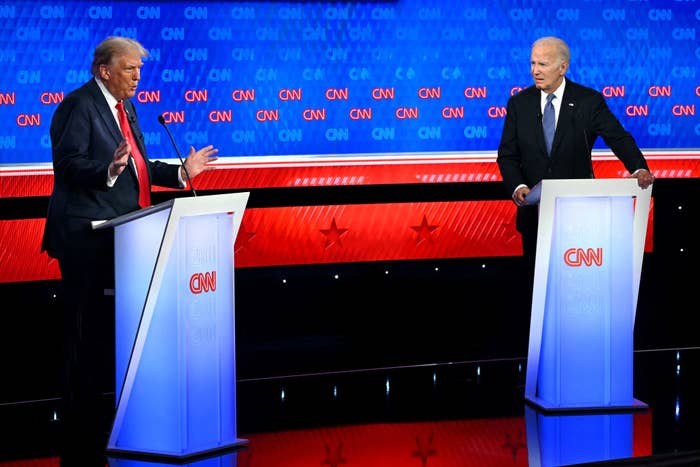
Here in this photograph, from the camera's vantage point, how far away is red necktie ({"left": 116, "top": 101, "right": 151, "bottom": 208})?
438 cm

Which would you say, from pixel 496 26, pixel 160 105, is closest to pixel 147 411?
pixel 160 105

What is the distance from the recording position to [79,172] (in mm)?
4164

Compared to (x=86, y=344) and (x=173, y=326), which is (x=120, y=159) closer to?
(x=173, y=326)

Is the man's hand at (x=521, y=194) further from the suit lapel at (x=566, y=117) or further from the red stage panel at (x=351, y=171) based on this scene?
the red stage panel at (x=351, y=171)

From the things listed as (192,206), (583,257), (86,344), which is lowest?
(86,344)

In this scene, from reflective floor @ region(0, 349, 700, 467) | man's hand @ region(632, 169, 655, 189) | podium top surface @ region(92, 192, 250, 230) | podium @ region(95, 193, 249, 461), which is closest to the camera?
podium top surface @ region(92, 192, 250, 230)

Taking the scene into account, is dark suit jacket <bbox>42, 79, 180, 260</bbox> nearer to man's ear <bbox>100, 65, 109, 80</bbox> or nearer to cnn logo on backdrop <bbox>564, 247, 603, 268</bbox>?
man's ear <bbox>100, 65, 109, 80</bbox>

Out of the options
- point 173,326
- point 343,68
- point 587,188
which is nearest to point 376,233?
point 343,68

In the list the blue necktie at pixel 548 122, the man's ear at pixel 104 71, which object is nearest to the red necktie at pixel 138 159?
the man's ear at pixel 104 71

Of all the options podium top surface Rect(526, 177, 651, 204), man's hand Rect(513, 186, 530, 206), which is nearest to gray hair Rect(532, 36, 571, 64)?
man's hand Rect(513, 186, 530, 206)

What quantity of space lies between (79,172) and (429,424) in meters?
1.81

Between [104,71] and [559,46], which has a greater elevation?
[559,46]

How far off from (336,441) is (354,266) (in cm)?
165

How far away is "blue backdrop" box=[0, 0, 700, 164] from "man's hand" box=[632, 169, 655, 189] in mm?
1443
